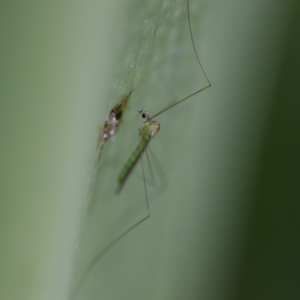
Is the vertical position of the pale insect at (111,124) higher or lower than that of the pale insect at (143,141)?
higher

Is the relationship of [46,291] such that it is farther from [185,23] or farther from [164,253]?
[185,23]

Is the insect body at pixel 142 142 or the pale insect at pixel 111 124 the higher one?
the pale insect at pixel 111 124

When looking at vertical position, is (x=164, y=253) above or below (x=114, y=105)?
below

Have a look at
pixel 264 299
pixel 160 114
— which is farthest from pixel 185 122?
pixel 264 299

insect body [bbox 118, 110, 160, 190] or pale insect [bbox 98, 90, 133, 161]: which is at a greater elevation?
pale insect [bbox 98, 90, 133, 161]

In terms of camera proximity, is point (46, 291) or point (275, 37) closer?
point (275, 37)
